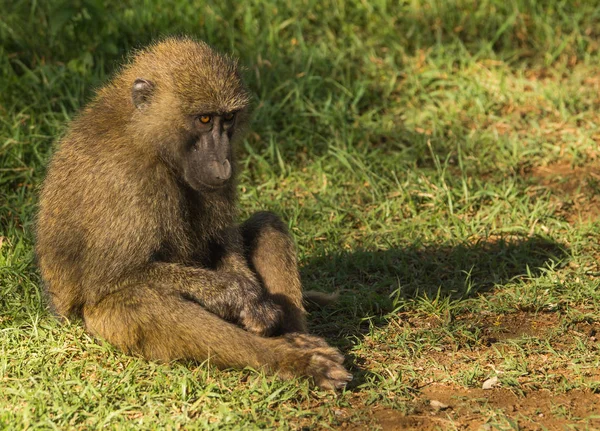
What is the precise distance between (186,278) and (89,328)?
54 cm

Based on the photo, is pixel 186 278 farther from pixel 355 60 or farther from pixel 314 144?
pixel 355 60

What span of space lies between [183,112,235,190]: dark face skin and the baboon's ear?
25 cm

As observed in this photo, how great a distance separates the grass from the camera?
166 inches

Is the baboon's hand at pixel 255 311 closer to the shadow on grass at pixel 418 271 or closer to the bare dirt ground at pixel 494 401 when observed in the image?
the bare dirt ground at pixel 494 401

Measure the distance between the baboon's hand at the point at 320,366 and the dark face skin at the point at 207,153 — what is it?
83cm

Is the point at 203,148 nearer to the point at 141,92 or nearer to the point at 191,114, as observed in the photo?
the point at 191,114

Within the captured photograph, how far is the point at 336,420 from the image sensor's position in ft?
13.4

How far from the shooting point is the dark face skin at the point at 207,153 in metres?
4.38

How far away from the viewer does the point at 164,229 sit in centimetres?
441

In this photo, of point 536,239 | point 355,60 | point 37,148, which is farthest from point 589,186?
point 37,148

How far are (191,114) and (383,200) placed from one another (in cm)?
234

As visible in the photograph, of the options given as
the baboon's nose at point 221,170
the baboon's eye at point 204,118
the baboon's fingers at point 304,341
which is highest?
the baboon's eye at point 204,118

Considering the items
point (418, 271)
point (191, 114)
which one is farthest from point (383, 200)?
point (191, 114)

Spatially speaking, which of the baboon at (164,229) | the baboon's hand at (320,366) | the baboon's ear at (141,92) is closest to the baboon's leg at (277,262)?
the baboon at (164,229)
